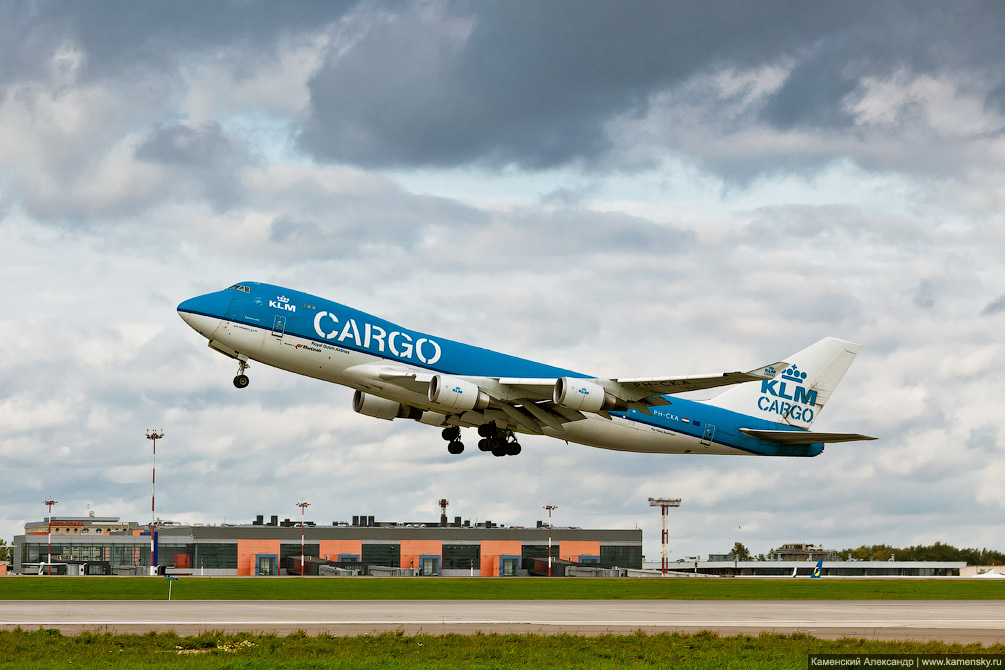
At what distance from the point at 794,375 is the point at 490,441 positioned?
871 inches

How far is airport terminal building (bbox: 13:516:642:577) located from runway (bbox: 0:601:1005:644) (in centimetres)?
8970

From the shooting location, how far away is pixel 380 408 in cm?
5653

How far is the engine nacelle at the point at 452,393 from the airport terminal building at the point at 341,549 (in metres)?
86.2

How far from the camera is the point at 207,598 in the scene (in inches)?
1999

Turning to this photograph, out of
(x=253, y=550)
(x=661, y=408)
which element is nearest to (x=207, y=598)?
(x=661, y=408)

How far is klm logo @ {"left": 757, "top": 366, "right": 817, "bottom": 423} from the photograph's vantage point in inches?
2532

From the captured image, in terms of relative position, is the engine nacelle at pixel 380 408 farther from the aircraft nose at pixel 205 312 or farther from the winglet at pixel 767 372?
the winglet at pixel 767 372

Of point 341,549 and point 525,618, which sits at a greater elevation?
point 525,618

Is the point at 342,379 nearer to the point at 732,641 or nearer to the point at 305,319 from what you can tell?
the point at 305,319

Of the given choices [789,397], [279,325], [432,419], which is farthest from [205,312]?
[789,397]

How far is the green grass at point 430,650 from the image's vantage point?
74.6 ft

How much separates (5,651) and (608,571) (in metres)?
97.2

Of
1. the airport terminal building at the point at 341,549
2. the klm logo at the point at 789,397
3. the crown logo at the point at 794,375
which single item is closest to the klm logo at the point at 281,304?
the klm logo at the point at 789,397

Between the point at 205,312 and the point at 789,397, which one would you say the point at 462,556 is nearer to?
the point at 789,397
